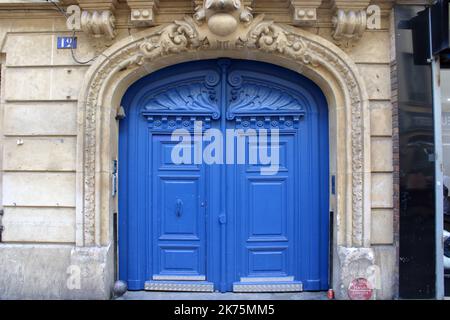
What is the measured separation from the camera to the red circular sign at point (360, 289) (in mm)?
3689

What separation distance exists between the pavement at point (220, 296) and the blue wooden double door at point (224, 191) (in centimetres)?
15

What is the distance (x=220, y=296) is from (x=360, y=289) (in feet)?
5.46

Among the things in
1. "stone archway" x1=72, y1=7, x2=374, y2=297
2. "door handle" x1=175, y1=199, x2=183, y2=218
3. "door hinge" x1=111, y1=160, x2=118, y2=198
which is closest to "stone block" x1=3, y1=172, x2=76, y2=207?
"stone archway" x1=72, y1=7, x2=374, y2=297

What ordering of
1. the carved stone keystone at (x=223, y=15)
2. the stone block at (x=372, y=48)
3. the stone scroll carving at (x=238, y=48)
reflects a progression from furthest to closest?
the stone block at (x=372, y=48) → the stone scroll carving at (x=238, y=48) → the carved stone keystone at (x=223, y=15)

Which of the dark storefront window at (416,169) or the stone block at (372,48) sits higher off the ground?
the stone block at (372,48)

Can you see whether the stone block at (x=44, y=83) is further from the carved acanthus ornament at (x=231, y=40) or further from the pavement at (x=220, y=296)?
the pavement at (x=220, y=296)

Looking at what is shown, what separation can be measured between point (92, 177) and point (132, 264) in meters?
1.25

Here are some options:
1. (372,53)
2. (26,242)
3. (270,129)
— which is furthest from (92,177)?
(372,53)

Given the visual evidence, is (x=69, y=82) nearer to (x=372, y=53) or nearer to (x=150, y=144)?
(x=150, y=144)

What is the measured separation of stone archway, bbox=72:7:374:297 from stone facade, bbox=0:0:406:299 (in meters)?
0.01

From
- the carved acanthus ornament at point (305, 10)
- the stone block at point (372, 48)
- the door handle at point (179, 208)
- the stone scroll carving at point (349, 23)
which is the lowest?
the door handle at point (179, 208)

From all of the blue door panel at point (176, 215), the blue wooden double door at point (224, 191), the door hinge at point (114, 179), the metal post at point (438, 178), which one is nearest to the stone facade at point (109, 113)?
the door hinge at point (114, 179)

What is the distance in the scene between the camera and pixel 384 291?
374 centimetres

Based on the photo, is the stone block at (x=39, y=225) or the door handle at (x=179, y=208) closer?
the stone block at (x=39, y=225)
